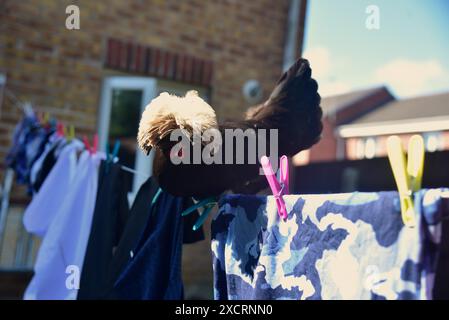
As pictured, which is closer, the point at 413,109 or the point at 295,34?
the point at 295,34

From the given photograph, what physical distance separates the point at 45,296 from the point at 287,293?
1433 mm

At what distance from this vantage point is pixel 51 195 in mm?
2508

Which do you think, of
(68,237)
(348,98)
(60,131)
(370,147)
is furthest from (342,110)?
(68,237)

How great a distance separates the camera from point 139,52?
12.0 ft

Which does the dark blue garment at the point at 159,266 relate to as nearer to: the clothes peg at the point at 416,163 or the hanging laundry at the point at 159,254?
the hanging laundry at the point at 159,254

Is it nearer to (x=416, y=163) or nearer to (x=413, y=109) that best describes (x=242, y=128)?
(x=416, y=163)

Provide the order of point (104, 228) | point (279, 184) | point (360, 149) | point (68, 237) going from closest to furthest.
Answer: point (279, 184) → point (104, 228) → point (68, 237) → point (360, 149)

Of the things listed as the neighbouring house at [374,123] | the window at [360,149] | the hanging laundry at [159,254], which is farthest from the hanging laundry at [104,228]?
the window at [360,149]

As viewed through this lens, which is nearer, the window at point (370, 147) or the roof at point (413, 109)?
the window at point (370, 147)

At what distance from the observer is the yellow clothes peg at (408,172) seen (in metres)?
1.01

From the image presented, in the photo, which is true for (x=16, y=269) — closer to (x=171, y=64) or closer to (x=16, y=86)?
(x=16, y=86)

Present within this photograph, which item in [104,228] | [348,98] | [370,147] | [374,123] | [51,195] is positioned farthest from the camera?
[348,98]

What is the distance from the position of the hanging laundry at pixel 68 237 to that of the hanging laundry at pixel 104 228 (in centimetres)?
9

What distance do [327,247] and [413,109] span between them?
73.1ft
